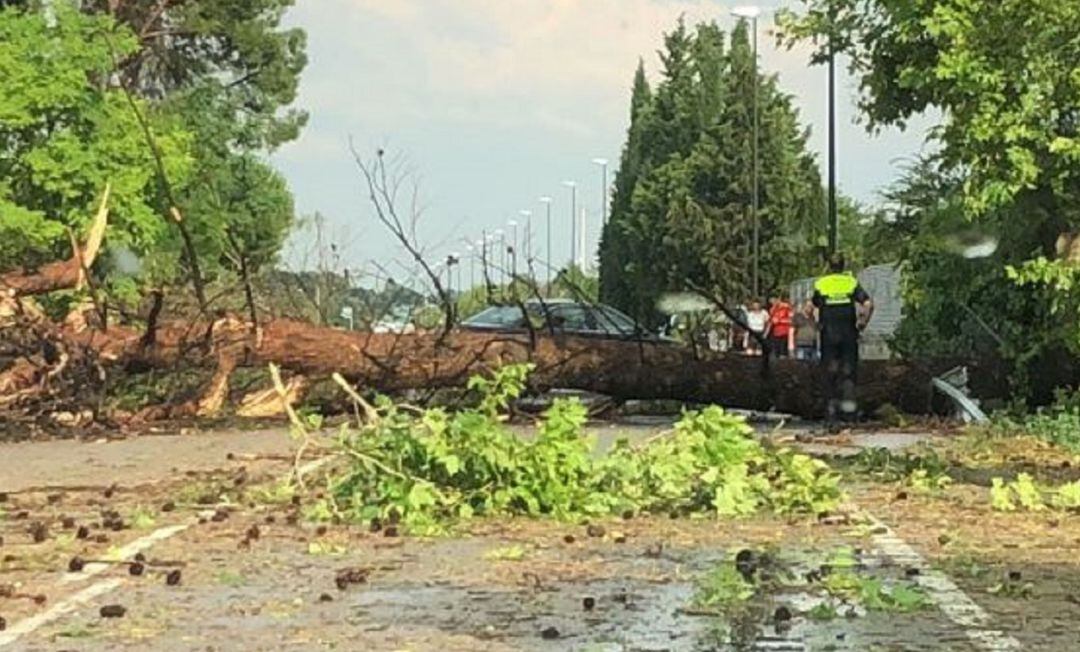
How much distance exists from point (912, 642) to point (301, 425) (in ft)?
23.8

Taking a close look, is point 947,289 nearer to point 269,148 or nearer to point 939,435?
point 939,435

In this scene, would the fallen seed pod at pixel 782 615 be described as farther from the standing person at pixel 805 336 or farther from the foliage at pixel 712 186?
the foliage at pixel 712 186

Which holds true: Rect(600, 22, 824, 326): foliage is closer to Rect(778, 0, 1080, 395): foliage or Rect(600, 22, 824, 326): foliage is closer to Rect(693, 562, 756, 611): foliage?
Rect(778, 0, 1080, 395): foliage

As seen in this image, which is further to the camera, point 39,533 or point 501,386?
point 501,386

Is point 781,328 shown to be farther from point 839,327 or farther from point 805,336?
point 839,327

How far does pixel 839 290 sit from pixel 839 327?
40cm

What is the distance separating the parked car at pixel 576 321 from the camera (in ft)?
84.0

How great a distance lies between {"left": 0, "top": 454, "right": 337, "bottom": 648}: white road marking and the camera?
29.9 feet

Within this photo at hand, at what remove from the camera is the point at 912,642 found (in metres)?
8.70

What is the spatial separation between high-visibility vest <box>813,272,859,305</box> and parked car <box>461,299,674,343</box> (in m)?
2.62

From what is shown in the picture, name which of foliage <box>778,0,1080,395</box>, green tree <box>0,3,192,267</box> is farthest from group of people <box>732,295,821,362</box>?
green tree <box>0,3,192,267</box>

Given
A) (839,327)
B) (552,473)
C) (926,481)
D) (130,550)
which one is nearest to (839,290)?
(839,327)

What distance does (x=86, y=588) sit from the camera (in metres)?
10.6

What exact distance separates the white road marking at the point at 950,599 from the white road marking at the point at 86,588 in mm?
3907
